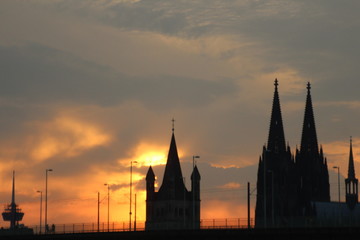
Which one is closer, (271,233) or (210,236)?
(271,233)

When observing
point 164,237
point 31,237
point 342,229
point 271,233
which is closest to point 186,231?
point 164,237

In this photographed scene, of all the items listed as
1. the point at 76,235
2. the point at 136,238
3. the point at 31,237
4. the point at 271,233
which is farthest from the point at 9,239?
the point at 271,233

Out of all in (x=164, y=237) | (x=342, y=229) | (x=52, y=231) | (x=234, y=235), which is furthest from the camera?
(x=52, y=231)

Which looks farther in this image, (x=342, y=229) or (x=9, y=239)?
(x=9, y=239)

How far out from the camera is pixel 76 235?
157625 millimetres

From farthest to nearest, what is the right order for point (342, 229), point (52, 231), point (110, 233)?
point (52, 231)
point (110, 233)
point (342, 229)

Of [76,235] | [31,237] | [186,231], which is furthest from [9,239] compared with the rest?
[186,231]

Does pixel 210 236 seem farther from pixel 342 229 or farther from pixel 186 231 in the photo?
pixel 342 229

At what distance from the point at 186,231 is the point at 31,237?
37.6 m

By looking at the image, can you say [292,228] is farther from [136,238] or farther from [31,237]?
[31,237]

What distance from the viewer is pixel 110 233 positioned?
150000 millimetres

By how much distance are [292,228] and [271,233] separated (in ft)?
7.71

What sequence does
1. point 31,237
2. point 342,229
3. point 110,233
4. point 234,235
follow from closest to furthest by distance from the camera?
point 342,229
point 234,235
point 110,233
point 31,237

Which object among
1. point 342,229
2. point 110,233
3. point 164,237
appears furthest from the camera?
point 110,233
